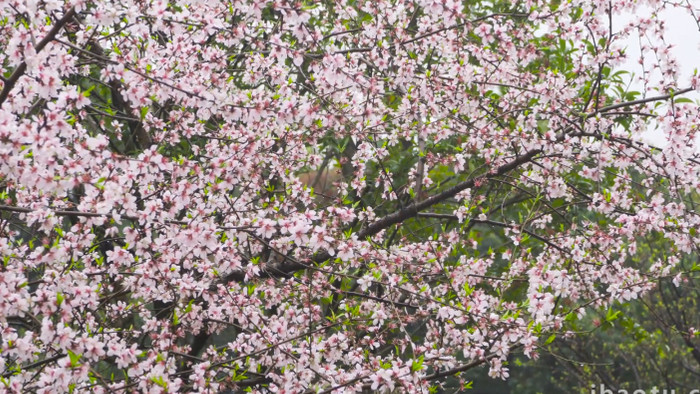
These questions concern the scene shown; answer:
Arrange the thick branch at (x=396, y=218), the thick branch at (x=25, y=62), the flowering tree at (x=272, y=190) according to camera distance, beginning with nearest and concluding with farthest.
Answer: the thick branch at (x=25, y=62), the flowering tree at (x=272, y=190), the thick branch at (x=396, y=218)

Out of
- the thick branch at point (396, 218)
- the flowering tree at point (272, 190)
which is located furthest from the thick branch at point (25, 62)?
the thick branch at point (396, 218)

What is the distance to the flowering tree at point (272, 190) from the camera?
3.65m

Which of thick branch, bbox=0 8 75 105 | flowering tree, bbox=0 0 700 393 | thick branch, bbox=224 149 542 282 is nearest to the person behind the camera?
thick branch, bbox=0 8 75 105

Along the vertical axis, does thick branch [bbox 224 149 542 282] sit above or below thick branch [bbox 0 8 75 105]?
above

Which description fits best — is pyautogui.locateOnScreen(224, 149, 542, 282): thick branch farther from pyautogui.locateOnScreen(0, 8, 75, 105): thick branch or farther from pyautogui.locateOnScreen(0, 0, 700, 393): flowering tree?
pyautogui.locateOnScreen(0, 8, 75, 105): thick branch

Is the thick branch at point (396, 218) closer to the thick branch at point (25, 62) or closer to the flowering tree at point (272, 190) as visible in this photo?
the flowering tree at point (272, 190)

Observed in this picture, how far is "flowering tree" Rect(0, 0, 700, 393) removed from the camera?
3.65 meters

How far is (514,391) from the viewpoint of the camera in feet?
85.7

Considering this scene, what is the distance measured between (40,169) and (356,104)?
330 cm

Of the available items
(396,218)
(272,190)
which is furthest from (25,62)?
(396,218)

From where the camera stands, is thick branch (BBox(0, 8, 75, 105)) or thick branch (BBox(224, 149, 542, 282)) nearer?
thick branch (BBox(0, 8, 75, 105))

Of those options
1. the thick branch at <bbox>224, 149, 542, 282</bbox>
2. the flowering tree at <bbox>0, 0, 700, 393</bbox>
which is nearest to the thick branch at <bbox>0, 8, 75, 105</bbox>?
the flowering tree at <bbox>0, 0, 700, 393</bbox>

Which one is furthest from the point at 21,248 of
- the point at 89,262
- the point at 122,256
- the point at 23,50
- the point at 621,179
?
the point at 621,179

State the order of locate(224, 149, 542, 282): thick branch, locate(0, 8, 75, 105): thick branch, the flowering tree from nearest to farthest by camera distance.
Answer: locate(0, 8, 75, 105): thick branch, the flowering tree, locate(224, 149, 542, 282): thick branch
